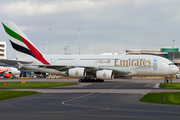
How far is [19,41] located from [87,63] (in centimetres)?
1513

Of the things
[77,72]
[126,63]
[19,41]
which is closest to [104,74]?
[77,72]

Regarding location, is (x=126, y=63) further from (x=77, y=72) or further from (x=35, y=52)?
(x=35, y=52)

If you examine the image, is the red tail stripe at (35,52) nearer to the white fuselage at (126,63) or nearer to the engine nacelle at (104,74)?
the white fuselage at (126,63)

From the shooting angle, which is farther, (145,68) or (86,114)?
(145,68)

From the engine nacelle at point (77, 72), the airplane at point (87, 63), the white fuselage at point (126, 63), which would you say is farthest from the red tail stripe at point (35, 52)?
the engine nacelle at point (77, 72)

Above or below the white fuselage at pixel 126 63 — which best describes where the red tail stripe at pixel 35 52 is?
above

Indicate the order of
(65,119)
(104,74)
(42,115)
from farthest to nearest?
(104,74), (42,115), (65,119)

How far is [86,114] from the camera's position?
16.5 m

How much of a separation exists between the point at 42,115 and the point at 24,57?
46007 millimetres

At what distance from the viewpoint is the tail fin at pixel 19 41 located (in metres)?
59.5

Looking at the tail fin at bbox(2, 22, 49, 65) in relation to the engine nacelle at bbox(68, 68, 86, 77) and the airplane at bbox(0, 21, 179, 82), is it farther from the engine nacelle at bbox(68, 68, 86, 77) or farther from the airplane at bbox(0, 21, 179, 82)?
the engine nacelle at bbox(68, 68, 86, 77)

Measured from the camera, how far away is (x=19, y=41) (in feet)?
195

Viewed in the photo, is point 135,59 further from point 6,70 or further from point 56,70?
point 6,70

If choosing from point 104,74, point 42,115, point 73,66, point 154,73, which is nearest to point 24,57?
point 73,66
